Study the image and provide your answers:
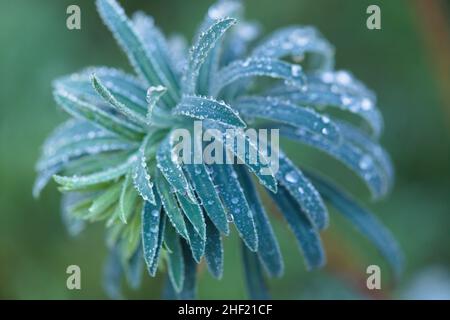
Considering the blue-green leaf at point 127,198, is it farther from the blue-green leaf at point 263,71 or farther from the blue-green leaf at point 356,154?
the blue-green leaf at point 356,154

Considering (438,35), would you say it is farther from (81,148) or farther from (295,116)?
(81,148)

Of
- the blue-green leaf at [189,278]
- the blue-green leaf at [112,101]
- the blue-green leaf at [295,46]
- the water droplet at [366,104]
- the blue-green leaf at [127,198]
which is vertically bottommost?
the blue-green leaf at [189,278]

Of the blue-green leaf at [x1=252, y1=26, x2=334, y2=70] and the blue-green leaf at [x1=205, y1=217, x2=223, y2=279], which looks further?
the blue-green leaf at [x1=252, y1=26, x2=334, y2=70]

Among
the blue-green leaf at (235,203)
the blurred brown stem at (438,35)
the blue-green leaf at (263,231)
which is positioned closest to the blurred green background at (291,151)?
the blurred brown stem at (438,35)

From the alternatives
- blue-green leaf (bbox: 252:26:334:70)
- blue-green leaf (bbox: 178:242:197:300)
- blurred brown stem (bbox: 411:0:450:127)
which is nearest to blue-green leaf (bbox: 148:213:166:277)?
blue-green leaf (bbox: 178:242:197:300)

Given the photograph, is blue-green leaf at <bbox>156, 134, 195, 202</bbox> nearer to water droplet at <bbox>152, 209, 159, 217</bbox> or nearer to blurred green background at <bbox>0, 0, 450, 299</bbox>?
water droplet at <bbox>152, 209, 159, 217</bbox>

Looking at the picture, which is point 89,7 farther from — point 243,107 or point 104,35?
point 243,107
